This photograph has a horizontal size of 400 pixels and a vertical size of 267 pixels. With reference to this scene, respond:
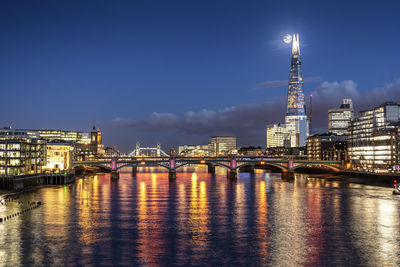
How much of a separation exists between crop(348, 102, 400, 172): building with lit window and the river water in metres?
80.9

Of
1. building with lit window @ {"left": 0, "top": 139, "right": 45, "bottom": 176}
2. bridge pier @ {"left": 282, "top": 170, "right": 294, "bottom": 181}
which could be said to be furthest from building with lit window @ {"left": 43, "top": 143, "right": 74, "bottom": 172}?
bridge pier @ {"left": 282, "top": 170, "right": 294, "bottom": 181}

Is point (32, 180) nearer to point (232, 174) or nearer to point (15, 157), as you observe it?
point (15, 157)

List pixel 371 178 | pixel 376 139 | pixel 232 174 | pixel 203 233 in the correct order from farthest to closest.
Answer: pixel 376 139, pixel 232 174, pixel 371 178, pixel 203 233

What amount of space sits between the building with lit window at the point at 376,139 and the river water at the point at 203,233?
8090 centimetres

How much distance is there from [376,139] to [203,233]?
12673cm

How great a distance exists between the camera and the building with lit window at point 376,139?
464 feet

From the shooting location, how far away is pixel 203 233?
139ft

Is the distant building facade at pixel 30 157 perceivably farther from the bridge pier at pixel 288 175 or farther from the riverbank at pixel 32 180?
the bridge pier at pixel 288 175

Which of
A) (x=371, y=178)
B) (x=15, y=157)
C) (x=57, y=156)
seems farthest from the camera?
(x=57, y=156)

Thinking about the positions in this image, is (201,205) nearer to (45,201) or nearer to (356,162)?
(45,201)

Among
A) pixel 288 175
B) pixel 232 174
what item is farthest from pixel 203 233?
pixel 288 175

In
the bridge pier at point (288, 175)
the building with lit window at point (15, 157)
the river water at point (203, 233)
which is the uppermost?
the building with lit window at point (15, 157)

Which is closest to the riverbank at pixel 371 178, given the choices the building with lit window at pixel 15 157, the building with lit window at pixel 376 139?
the building with lit window at pixel 376 139

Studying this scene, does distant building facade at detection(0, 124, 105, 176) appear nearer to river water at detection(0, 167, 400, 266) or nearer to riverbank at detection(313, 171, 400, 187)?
river water at detection(0, 167, 400, 266)
